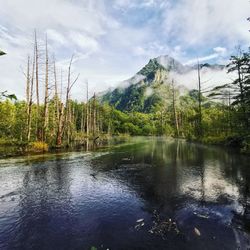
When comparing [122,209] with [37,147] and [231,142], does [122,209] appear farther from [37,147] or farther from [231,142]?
[231,142]

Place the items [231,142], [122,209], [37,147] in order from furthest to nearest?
[231,142] → [37,147] → [122,209]

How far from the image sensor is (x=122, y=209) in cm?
862

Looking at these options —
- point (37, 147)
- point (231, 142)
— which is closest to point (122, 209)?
point (37, 147)

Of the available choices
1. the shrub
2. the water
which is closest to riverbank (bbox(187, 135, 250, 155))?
the water

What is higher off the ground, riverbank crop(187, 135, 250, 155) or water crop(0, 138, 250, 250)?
riverbank crop(187, 135, 250, 155)

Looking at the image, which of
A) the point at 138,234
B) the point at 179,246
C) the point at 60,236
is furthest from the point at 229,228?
the point at 60,236

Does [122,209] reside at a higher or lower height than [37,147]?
lower

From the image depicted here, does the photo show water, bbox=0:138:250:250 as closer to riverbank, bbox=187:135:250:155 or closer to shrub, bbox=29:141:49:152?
shrub, bbox=29:141:49:152

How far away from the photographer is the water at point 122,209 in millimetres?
6203

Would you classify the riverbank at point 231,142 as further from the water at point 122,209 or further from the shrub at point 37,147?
the shrub at point 37,147

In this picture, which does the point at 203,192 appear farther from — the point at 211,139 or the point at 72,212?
the point at 211,139

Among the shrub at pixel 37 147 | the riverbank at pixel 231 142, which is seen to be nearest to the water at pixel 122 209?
the shrub at pixel 37 147

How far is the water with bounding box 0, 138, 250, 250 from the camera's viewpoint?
620 centimetres

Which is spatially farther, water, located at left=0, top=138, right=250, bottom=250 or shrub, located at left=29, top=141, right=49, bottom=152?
shrub, located at left=29, top=141, right=49, bottom=152
